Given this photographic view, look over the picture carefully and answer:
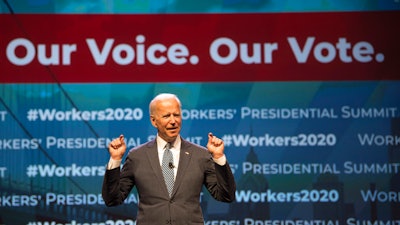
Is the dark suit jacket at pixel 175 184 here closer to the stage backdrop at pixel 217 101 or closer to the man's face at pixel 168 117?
the man's face at pixel 168 117

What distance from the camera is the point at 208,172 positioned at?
3.12 meters

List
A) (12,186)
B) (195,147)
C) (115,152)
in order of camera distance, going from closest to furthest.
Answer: (115,152), (195,147), (12,186)

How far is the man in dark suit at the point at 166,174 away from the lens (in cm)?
300

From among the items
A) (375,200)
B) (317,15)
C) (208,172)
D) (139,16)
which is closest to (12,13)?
(139,16)

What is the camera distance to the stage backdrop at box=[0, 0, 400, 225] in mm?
5117

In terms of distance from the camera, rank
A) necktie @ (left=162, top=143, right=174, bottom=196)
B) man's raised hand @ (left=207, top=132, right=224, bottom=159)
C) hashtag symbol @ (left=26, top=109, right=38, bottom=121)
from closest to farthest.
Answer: man's raised hand @ (left=207, top=132, right=224, bottom=159) < necktie @ (left=162, top=143, right=174, bottom=196) < hashtag symbol @ (left=26, top=109, right=38, bottom=121)

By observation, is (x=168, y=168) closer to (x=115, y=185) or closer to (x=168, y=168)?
(x=168, y=168)

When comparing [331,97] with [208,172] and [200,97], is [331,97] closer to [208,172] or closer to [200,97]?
[200,97]

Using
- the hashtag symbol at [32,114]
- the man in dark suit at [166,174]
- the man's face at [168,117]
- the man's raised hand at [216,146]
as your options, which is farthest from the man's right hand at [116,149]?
the hashtag symbol at [32,114]

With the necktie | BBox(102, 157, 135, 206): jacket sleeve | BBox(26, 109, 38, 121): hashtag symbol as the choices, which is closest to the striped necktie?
the necktie

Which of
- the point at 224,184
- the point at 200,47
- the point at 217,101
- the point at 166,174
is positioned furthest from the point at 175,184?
the point at 200,47

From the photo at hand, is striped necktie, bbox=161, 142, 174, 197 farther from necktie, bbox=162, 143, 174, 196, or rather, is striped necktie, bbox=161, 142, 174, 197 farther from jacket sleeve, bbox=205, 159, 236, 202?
jacket sleeve, bbox=205, 159, 236, 202

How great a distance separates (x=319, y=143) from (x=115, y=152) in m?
2.60

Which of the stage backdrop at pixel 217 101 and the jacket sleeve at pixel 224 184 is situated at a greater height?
the stage backdrop at pixel 217 101
